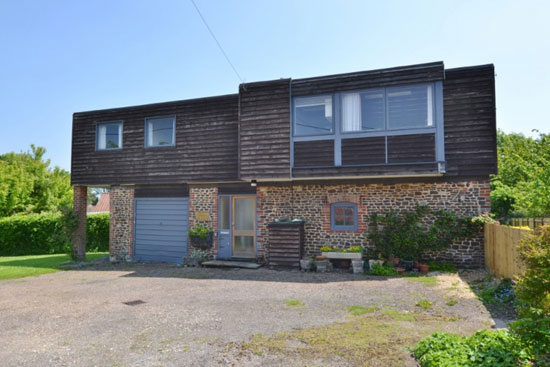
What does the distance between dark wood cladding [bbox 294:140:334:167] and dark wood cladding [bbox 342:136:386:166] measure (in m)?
0.44

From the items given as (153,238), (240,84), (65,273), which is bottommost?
(65,273)

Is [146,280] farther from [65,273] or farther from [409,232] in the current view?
[409,232]

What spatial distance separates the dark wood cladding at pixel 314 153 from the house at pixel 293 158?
3cm

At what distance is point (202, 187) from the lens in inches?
545

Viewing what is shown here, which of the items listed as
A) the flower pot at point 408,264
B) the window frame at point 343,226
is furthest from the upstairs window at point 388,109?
the flower pot at point 408,264

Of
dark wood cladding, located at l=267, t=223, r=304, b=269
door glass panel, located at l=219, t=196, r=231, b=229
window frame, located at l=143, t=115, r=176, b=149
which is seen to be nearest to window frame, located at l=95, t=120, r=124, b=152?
window frame, located at l=143, t=115, r=176, b=149

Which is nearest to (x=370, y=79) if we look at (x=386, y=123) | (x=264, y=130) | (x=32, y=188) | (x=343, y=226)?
(x=386, y=123)

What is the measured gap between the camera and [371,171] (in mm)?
11141

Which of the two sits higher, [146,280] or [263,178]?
[263,178]

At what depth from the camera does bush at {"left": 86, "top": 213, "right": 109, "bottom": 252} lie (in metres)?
20.5

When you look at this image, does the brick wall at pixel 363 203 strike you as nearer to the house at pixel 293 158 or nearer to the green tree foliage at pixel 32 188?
the house at pixel 293 158

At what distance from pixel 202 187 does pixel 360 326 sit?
30.0ft

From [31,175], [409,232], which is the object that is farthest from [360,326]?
[31,175]

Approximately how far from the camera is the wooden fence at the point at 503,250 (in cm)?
772
